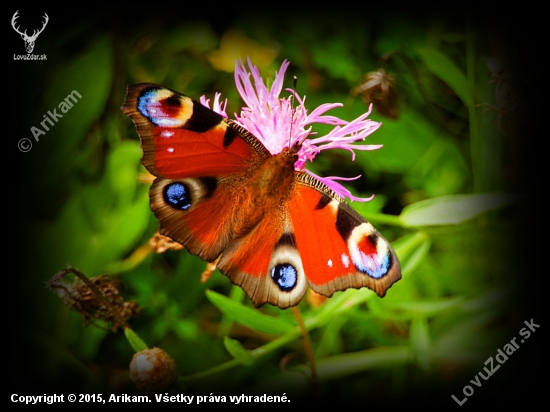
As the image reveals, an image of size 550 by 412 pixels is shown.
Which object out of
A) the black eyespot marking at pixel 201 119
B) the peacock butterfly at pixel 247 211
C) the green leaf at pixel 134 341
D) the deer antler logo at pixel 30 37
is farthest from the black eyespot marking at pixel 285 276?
the deer antler logo at pixel 30 37

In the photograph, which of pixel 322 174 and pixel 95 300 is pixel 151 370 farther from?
pixel 322 174

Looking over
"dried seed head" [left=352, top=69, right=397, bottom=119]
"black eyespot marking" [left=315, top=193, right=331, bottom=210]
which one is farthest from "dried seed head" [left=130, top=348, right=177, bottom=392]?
"dried seed head" [left=352, top=69, right=397, bottom=119]

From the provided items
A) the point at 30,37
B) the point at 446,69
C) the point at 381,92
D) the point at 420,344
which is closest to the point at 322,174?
the point at 381,92

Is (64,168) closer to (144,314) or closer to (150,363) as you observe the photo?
(144,314)

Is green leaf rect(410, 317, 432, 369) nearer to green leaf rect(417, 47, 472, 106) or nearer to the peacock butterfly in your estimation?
the peacock butterfly

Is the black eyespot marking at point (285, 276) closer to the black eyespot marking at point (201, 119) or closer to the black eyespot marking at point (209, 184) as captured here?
the black eyespot marking at point (209, 184)

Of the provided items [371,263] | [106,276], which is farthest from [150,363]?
[371,263]
